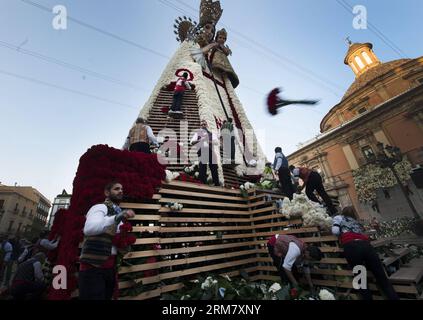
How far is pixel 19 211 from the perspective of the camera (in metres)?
40.0

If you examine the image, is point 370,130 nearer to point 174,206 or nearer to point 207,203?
point 207,203

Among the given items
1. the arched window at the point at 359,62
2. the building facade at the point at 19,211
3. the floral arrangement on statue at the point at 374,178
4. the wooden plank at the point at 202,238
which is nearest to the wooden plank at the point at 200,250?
the wooden plank at the point at 202,238

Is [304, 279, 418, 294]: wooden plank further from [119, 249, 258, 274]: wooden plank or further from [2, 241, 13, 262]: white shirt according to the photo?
[2, 241, 13, 262]: white shirt

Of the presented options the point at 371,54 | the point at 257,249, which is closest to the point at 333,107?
the point at 371,54

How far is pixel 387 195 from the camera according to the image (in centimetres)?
2244

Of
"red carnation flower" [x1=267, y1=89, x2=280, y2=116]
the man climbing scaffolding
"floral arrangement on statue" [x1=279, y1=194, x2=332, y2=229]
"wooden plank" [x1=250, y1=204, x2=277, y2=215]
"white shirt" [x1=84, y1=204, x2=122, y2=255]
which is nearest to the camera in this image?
"white shirt" [x1=84, y1=204, x2=122, y2=255]

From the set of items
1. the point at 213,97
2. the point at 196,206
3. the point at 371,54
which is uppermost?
the point at 371,54

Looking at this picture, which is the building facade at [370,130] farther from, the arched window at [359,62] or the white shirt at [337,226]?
the white shirt at [337,226]

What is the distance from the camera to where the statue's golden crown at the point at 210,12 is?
18430 millimetres

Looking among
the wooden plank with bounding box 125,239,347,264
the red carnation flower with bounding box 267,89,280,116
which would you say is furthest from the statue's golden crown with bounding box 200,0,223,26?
the wooden plank with bounding box 125,239,347,264

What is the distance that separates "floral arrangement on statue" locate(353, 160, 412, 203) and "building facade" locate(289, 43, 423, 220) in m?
0.29

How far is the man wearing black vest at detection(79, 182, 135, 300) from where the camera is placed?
225 cm

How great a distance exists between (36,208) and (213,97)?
57684mm
